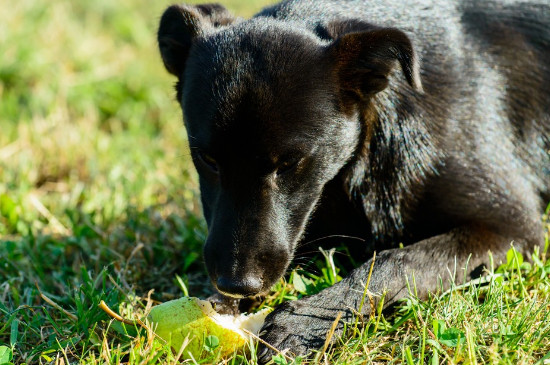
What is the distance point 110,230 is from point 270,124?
161 cm

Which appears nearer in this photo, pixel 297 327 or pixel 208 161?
pixel 297 327

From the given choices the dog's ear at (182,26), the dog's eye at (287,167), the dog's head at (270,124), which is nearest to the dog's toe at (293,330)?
the dog's head at (270,124)

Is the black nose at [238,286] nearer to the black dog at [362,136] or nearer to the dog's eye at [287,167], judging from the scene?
the black dog at [362,136]

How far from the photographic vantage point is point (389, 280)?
3033 millimetres

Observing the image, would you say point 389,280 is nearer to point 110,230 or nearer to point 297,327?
point 297,327

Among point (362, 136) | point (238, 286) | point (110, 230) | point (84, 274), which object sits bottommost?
point (110, 230)

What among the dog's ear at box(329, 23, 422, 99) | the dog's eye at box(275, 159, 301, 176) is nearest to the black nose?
the dog's eye at box(275, 159, 301, 176)

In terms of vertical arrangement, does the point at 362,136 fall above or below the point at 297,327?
above

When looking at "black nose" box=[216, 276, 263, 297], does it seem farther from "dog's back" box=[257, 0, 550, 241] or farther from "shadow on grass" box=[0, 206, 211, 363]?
"dog's back" box=[257, 0, 550, 241]

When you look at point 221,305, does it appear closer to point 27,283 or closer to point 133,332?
point 133,332

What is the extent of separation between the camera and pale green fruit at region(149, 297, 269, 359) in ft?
8.84

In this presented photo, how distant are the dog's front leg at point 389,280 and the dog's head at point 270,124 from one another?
0.19 meters

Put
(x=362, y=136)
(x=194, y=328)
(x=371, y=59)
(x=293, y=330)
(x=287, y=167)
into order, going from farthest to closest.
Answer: (x=362, y=136)
(x=371, y=59)
(x=287, y=167)
(x=293, y=330)
(x=194, y=328)

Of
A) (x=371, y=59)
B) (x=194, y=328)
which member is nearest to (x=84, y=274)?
(x=194, y=328)
